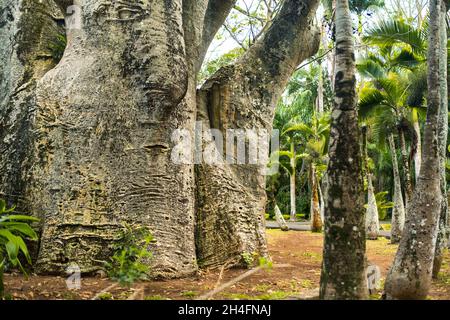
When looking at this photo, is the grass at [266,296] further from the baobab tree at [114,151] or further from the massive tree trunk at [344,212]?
the baobab tree at [114,151]

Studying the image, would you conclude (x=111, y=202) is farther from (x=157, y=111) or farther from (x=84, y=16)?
(x=84, y=16)

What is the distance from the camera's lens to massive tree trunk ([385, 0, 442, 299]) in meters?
4.05

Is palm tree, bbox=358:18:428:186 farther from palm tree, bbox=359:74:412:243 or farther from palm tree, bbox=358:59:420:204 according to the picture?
palm tree, bbox=359:74:412:243

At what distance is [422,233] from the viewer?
4.23 m

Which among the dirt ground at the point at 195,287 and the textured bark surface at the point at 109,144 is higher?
the textured bark surface at the point at 109,144

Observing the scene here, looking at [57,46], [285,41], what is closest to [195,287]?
[285,41]

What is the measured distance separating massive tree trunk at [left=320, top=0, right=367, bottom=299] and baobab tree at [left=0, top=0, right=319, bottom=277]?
223 cm

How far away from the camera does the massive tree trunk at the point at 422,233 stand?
4.05 metres

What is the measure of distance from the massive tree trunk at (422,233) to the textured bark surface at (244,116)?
2.31 m

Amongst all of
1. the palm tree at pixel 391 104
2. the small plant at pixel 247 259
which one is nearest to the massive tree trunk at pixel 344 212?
the small plant at pixel 247 259

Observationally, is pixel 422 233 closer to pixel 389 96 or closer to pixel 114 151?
pixel 114 151

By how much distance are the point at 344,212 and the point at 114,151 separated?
114 inches

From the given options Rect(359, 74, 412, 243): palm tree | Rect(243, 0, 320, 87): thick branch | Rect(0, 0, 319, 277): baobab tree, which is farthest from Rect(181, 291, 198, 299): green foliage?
Rect(359, 74, 412, 243): palm tree
